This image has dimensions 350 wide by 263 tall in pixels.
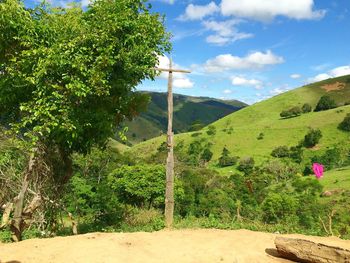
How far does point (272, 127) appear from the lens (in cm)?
13062

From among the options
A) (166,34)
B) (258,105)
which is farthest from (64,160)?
(258,105)

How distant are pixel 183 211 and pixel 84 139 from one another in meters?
49.2

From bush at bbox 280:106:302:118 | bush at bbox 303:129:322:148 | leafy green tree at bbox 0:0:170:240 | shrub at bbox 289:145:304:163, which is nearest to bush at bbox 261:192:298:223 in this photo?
shrub at bbox 289:145:304:163

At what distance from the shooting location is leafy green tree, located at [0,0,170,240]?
1140 centimetres

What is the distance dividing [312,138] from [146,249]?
10609cm

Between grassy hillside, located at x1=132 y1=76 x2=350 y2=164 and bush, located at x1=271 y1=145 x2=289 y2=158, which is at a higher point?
grassy hillside, located at x1=132 y1=76 x2=350 y2=164

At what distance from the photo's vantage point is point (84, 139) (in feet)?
43.8

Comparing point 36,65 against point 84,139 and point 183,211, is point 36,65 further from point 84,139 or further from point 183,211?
point 183,211

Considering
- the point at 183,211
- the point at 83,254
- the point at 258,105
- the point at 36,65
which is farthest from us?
the point at 258,105

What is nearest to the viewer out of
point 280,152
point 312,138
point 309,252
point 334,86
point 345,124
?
point 309,252

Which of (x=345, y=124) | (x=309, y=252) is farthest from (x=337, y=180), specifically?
(x=309, y=252)

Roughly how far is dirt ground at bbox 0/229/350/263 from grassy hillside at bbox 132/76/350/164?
9974cm

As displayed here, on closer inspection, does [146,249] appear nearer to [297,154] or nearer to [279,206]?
[279,206]

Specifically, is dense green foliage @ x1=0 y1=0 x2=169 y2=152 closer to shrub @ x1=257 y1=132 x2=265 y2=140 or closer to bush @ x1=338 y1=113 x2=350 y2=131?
bush @ x1=338 y1=113 x2=350 y2=131
